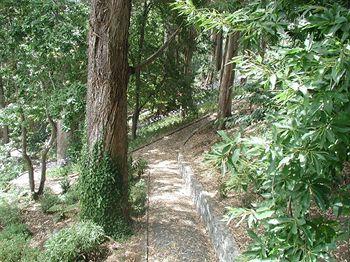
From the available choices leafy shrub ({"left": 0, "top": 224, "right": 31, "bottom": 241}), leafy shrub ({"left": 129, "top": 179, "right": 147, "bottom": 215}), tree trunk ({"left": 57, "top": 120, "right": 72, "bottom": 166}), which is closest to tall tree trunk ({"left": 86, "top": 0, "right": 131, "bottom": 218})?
leafy shrub ({"left": 129, "top": 179, "right": 147, "bottom": 215})

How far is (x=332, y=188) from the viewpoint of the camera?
1817mm

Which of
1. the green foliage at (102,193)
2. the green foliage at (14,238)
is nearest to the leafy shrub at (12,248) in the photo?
the green foliage at (14,238)

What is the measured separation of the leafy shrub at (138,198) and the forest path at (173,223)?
0.59 ft

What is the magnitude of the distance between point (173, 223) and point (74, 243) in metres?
1.86

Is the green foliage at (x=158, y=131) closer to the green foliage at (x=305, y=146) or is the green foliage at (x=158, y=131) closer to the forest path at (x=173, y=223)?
the forest path at (x=173, y=223)

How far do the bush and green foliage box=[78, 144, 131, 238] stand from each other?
0.91 ft

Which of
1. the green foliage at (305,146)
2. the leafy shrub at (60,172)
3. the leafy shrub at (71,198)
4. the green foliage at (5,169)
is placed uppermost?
the green foliage at (305,146)

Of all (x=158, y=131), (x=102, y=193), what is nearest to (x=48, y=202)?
(x=102, y=193)

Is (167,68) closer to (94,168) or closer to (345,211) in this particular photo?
(94,168)

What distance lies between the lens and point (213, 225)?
5449 mm

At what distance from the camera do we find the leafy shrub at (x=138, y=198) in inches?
260

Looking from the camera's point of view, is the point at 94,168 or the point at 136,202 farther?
the point at 136,202

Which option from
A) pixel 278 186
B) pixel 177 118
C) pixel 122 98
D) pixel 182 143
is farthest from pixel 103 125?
pixel 177 118

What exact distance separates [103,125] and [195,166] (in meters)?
3.62
